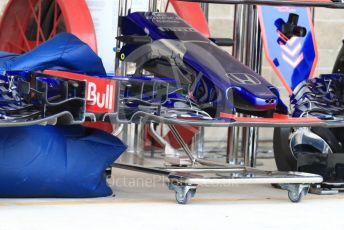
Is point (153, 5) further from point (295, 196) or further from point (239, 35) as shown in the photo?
point (295, 196)

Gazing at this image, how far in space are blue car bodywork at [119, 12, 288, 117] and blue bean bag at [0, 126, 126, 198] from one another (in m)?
0.50

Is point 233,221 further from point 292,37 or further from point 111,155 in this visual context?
point 292,37

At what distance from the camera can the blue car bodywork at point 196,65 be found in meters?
4.06

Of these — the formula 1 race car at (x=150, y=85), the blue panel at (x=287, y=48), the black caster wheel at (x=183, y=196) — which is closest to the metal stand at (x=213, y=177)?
the black caster wheel at (x=183, y=196)

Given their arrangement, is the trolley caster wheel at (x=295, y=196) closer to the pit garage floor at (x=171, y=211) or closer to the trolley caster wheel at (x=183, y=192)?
the pit garage floor at (x=171, y=211)

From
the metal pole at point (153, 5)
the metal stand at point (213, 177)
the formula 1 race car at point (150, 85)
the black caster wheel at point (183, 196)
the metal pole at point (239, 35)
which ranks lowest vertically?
the black caster wheel at point (183, 196)

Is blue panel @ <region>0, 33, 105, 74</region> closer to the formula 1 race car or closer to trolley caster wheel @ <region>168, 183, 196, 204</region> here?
the formula 1 race car

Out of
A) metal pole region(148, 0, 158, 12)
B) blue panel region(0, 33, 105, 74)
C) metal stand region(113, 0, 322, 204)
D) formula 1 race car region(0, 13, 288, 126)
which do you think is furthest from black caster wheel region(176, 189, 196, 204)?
metal pole region(148, 0, 158, 12)

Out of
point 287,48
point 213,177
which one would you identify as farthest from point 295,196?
point 287,48

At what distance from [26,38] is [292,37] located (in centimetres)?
148

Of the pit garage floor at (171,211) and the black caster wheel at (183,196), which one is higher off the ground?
the black caster wheel at (183,196)

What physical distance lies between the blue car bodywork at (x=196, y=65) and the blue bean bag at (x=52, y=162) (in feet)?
1.63

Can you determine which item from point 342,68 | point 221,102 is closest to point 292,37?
point 342,68

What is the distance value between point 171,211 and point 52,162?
1.80 feet
